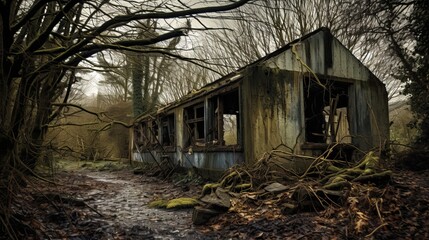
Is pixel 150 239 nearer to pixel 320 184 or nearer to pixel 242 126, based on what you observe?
pixel 320 184

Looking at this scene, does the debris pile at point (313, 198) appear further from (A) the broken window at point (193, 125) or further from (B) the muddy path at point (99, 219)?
(A) the broken window at point (193, 125)

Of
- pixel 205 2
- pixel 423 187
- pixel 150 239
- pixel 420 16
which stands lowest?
pixel 150 239

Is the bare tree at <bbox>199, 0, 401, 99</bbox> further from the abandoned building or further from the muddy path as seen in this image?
the muddy path

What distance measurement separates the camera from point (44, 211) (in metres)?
6.48

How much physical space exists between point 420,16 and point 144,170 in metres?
13.7

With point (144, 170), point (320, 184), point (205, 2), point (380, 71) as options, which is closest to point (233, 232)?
point (320, 184)

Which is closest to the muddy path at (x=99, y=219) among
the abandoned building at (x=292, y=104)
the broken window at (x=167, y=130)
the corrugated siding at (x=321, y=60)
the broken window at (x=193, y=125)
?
the abandoned building at (x=292, y=104)

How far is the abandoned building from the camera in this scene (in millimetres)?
8969

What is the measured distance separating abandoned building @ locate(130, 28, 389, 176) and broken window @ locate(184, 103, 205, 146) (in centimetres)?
5

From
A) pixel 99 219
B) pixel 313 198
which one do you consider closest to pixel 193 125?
pixel 99 219

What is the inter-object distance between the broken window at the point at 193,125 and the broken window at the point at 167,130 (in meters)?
1.79

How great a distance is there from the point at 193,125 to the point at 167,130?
3686mm

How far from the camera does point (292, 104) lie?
31.3ft

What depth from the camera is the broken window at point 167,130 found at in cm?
1551
